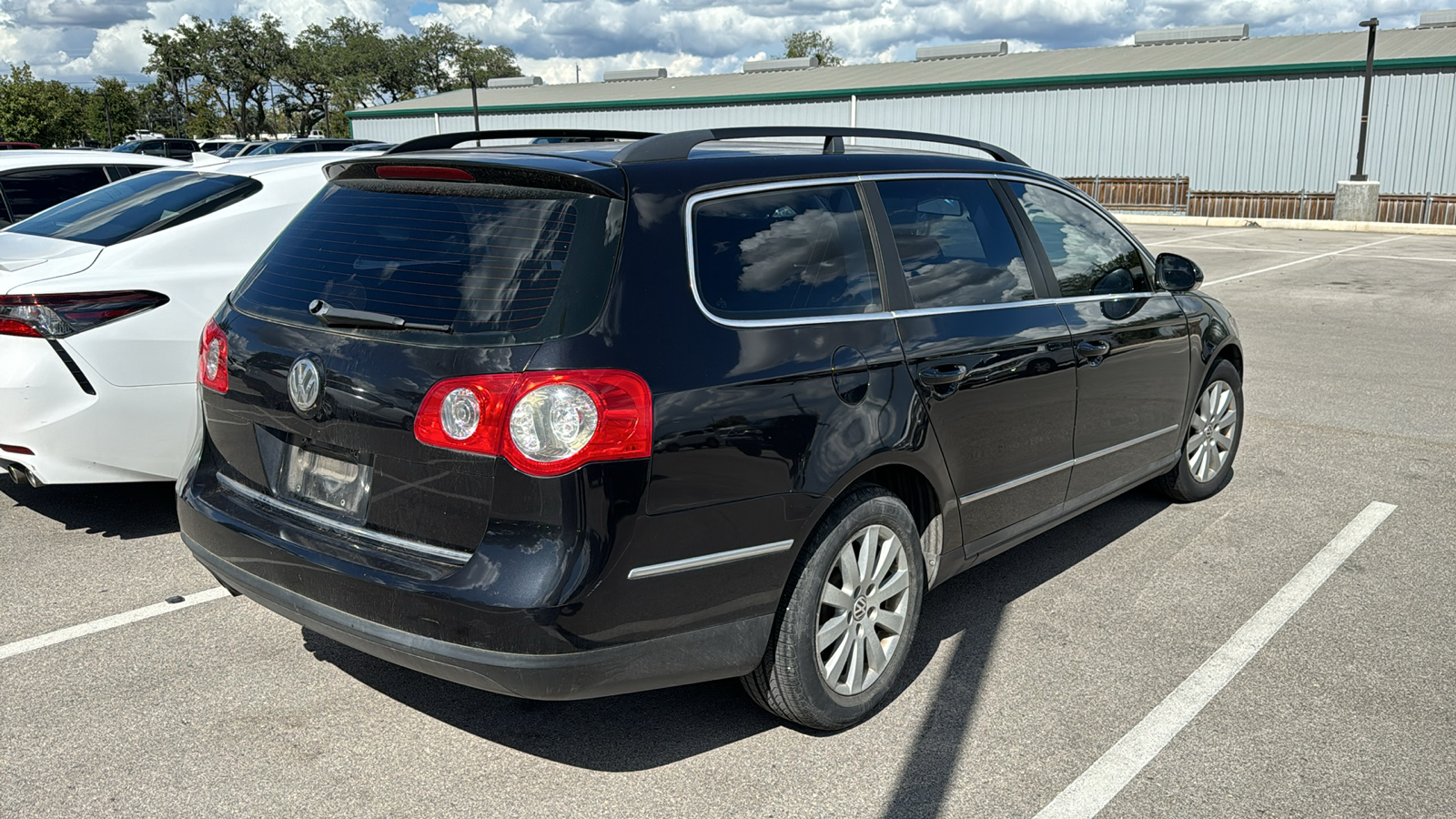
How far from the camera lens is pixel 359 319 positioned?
3.06m

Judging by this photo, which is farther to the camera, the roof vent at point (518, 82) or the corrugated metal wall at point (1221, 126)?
the roof vent at point (518, 82)

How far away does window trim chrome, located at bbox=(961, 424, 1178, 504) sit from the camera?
393 centimetres

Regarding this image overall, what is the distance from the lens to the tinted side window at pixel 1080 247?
4406mm

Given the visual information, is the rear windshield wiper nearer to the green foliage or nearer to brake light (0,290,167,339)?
brake light (0,290,167,339)

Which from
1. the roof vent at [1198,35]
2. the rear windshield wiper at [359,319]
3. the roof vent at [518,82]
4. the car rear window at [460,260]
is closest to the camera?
the car rear window at [460,260]

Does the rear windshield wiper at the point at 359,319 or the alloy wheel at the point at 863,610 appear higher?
the rear windshield wiper at the point at 359,319

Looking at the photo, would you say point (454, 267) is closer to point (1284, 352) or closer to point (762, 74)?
point (1284, 352)

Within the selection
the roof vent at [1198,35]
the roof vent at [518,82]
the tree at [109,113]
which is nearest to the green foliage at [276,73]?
the tree at [109,113]

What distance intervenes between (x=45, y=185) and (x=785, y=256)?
22.4ft

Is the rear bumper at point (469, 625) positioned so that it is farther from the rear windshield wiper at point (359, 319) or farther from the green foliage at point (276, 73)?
the green foliage at point (276, 73)

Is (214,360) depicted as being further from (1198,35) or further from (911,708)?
(1198,35)

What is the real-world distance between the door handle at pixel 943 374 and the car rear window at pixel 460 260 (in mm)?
1141

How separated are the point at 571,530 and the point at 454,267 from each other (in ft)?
2.63

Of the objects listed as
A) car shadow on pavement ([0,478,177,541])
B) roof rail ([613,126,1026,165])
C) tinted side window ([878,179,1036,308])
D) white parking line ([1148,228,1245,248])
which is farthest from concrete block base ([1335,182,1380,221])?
car shadow on pavement ([0,478,177,541])
